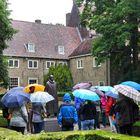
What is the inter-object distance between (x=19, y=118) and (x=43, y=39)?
46.1m

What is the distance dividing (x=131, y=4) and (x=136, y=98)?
22118mm

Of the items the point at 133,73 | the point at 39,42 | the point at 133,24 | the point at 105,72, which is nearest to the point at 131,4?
the point at 133,24

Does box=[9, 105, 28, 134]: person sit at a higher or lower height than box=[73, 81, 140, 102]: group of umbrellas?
lower

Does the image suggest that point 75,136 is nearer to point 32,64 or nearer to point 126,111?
point 126,111

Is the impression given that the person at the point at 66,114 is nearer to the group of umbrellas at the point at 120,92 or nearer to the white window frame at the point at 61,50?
the group of umbrellas at the point at 120,92

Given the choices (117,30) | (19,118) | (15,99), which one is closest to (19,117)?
(19,118)

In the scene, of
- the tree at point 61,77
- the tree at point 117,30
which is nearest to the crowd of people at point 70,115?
the tree at point 117,30

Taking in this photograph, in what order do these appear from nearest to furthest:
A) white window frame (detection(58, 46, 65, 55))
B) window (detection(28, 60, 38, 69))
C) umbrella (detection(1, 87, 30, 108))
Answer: umbrella (detection(1, 87, 30, 108)), window (detection(28, 60, 38, 69)), white window frame (detection(58, 46, 65, 55))

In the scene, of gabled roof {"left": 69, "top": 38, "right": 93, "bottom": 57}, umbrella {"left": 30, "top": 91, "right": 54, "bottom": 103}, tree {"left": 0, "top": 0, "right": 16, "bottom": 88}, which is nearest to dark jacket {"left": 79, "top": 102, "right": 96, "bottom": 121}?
umbrella {"left": 30, "top": 91, "right": 54, "bottom": 103}

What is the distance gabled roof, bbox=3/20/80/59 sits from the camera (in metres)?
53.8

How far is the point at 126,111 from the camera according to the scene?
11.2 m

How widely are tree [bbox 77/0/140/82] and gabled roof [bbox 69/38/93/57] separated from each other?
1511cm

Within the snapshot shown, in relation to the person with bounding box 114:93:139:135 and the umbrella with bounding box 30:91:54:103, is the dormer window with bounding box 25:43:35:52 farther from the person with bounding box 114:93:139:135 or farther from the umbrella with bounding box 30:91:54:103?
the person with bounding box 114:93:139:135

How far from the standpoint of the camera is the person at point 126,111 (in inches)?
441
